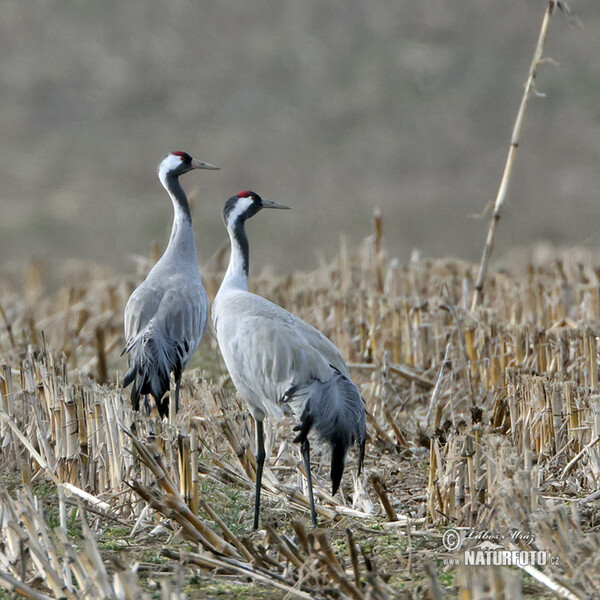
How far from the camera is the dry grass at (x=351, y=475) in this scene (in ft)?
10.4

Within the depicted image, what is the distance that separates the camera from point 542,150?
23.5m

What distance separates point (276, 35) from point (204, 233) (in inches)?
507

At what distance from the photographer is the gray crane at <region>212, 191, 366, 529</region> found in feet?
13.9

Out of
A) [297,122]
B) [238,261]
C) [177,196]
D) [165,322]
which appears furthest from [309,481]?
[297,122]

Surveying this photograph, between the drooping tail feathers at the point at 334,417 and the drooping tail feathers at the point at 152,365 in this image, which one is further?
the drooping tail feathers at the point at 152,365

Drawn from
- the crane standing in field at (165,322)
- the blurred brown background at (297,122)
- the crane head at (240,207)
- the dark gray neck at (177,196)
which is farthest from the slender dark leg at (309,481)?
the blurred brown background at (297,122)

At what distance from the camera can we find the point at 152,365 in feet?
17.9

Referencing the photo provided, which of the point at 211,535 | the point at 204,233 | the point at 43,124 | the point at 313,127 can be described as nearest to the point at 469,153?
the point at 313,127

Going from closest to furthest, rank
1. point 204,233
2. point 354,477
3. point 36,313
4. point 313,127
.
Answer: point 354,477
point 36,313
point 204,233
point 313,127

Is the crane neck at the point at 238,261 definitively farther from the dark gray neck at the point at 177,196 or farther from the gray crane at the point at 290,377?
the dark gray neck at the point at 177,196

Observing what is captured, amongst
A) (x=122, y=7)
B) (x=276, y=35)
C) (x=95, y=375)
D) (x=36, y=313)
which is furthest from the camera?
(x=122, y=7)

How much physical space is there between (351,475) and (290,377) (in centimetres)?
73

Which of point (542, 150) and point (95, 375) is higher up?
point (542, 150)

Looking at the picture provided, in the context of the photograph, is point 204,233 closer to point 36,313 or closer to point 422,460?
point 36,313
